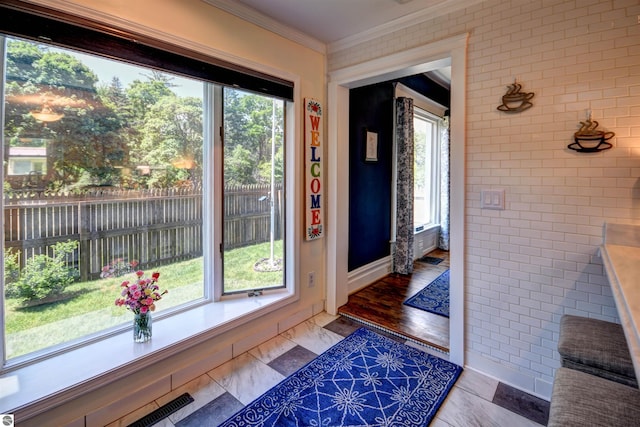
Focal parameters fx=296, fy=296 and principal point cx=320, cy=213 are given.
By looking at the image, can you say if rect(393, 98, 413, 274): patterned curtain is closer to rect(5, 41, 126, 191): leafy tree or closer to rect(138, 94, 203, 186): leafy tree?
rect(138, 94, 203, 186): leafy tree

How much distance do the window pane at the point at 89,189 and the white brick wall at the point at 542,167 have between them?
6.42 ft

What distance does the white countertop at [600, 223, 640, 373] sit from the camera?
0.72 meters

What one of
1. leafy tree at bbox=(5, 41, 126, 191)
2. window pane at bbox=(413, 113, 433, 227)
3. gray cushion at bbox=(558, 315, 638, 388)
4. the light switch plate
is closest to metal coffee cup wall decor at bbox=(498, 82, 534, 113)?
the light switch plate

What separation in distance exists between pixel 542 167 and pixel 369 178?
2.00 meters

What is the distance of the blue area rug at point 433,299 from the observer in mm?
2916

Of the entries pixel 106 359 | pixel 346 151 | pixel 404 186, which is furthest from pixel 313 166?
pixel 106 359

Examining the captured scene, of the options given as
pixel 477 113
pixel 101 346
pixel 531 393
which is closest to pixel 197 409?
pixel 101 346

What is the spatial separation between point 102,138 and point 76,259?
724 mm

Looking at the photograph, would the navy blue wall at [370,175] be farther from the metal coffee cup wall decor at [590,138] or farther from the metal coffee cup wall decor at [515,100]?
the metal coffee cup wall decor at [590,138]

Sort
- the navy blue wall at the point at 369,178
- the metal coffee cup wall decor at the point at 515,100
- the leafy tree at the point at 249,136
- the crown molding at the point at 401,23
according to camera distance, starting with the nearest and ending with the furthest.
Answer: the metal coffee cup wall decor at the point at 515,100 → the crown molding at the point at 401,23 → the leafy tree at the point at 249,136 → the navy blue wall at the point at 369,178

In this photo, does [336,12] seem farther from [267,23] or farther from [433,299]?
[433,299]

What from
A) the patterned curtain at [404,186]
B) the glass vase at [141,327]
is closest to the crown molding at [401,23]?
the patterned curtain at [404,186]

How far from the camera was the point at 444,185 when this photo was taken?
514cm

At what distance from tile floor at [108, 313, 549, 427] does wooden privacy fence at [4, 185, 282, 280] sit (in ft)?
2.76
